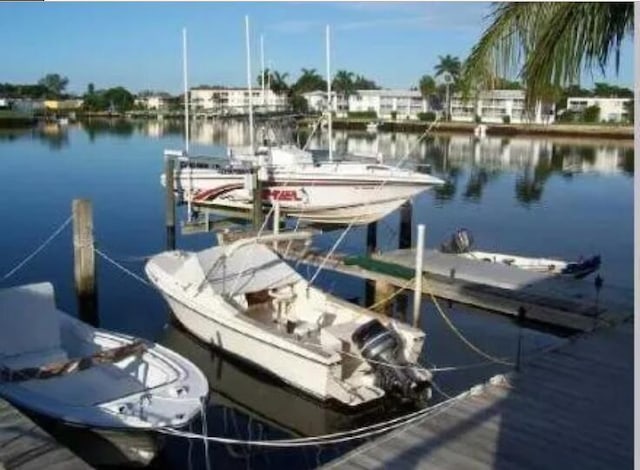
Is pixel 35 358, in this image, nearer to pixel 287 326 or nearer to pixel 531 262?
pixel 287 326

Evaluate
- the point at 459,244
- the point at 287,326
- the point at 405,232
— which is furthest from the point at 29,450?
the point at 405,232

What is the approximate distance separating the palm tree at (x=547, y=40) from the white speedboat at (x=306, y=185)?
19364mm

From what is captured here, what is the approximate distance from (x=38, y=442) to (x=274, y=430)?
4.83m

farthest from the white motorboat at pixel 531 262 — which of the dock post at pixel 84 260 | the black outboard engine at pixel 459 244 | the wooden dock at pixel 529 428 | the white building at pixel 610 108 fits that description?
the white building at pixel 610 108

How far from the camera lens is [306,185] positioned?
27359mm

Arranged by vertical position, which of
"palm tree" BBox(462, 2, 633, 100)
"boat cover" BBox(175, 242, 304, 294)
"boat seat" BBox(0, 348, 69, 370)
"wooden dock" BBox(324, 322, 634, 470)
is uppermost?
"palm tree" BBox(462, 2, 633, 100)

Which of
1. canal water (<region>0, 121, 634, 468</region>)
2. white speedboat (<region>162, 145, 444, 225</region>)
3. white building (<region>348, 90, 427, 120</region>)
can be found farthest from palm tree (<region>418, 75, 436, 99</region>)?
white speedboat (<region>162, 145, 444, 225</region>)

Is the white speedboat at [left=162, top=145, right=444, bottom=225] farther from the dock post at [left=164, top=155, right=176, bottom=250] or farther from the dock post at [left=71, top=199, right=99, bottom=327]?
the dock post at [left=71, top=199, right=99, bottom=327]

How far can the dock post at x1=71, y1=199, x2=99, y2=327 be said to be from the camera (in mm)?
15180

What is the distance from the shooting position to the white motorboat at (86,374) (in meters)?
9.27

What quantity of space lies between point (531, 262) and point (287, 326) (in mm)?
8240

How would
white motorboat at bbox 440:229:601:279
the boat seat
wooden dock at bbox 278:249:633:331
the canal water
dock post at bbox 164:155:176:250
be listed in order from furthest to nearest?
dock post at bbox 164:155:176:250 < white motorboat at bbox 440:229:601:279 < wooden dock at bbox 278:249:633:331 < the canal water < the boat seat

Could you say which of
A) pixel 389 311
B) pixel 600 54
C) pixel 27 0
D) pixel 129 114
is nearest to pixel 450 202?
pixel 389 311

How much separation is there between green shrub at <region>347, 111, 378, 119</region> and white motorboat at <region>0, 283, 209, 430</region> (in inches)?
4985
